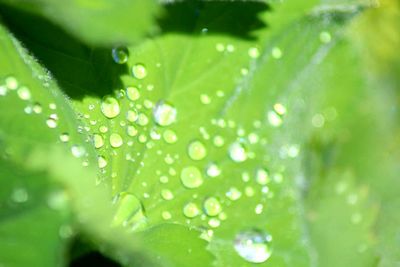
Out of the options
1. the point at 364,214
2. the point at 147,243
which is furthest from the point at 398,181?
the point at 147,243

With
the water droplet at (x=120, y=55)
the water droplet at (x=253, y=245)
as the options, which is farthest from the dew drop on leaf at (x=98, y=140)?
the water droplet at (x=253, y=245)

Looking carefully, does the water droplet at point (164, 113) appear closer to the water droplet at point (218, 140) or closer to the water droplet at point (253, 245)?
the water droplet at point (218, 140)

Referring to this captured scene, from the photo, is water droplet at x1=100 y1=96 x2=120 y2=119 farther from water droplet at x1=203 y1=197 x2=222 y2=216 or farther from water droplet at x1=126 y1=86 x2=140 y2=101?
water droplet at x1=203 y1=197 x2=222 y2=216

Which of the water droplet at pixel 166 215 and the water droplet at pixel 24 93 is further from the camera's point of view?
the water droplet at pixel 166 215

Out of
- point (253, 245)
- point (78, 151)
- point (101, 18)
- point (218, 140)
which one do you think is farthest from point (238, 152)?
point (101, 18)

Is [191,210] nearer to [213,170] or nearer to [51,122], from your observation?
[213,170]

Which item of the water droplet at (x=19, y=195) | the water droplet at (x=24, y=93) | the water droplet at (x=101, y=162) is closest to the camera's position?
the water droplet at (x=19, y=195)
